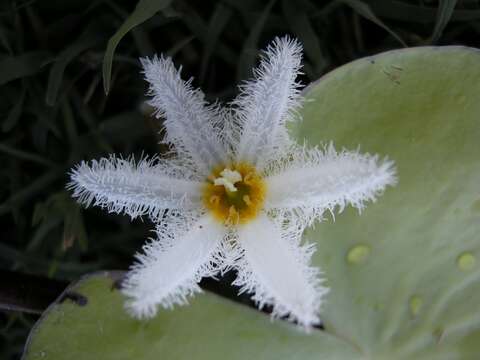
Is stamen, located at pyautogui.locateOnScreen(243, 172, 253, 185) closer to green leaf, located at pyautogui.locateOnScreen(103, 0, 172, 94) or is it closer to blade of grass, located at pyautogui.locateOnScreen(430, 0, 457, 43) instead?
green leaf, located at pyautogui.locateOnScreen(103, 0, 172, 94)

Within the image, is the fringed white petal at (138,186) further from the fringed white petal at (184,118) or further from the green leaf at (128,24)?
the green leaf at (128,24)

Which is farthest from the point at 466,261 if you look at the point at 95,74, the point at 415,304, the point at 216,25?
the point at 95,74

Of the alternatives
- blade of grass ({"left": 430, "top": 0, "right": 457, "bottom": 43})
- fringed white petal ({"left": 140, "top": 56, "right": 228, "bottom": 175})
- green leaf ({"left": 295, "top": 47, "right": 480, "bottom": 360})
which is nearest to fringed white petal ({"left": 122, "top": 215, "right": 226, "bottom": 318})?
fringed white petal ({"left": 140, "top": 56, "right": 228, "bottom": 175})

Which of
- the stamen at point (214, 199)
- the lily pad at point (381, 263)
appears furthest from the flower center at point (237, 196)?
the lily pad at point (381, 263)

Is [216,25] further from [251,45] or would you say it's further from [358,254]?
[358,254]

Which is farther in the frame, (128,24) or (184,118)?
(128,24)

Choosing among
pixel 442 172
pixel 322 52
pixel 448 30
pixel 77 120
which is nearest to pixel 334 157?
pixel 442 172
